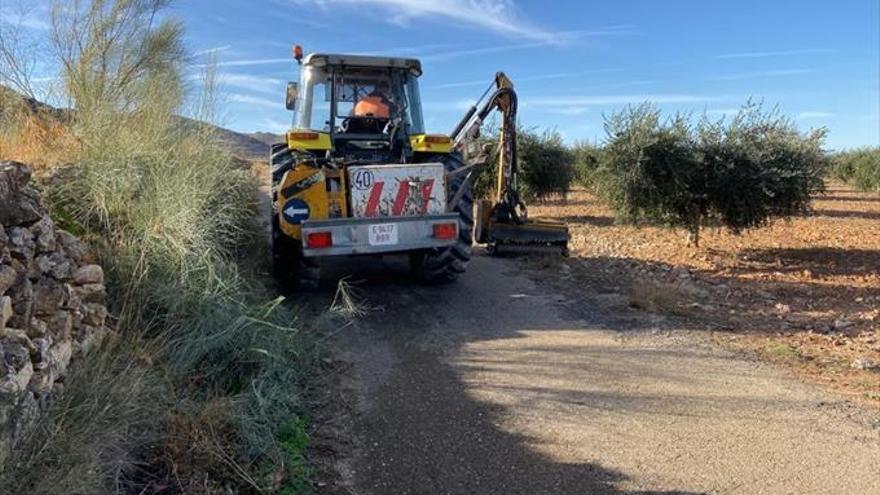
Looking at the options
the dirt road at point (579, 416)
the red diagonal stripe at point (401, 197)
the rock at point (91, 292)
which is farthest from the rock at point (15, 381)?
the red diagonal stripe at point (401, 197)

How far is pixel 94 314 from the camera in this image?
3.41 metres

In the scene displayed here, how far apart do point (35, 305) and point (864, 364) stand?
5.65 m

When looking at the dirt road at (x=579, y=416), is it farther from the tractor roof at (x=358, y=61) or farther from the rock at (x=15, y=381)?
the tractor roof at (x=358, y=61)

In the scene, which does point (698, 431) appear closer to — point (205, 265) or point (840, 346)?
point (840, 346)

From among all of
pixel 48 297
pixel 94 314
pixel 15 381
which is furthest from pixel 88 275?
pixel 15 381

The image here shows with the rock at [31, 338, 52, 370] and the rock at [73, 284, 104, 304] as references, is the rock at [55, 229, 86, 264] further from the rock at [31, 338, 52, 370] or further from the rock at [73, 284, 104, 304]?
the rock at [31, 338, 52, 370]

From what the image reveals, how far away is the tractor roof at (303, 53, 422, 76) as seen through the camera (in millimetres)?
7414

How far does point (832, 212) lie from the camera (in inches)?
814

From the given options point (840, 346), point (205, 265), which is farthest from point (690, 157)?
point (205, 265)

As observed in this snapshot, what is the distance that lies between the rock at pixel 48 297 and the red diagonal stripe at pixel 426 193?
3895 millimetres

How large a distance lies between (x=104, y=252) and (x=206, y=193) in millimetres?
1177

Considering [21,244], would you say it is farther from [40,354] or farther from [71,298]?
[40,354]

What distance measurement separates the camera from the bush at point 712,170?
1105 cm

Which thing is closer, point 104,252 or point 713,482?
point 713,482
